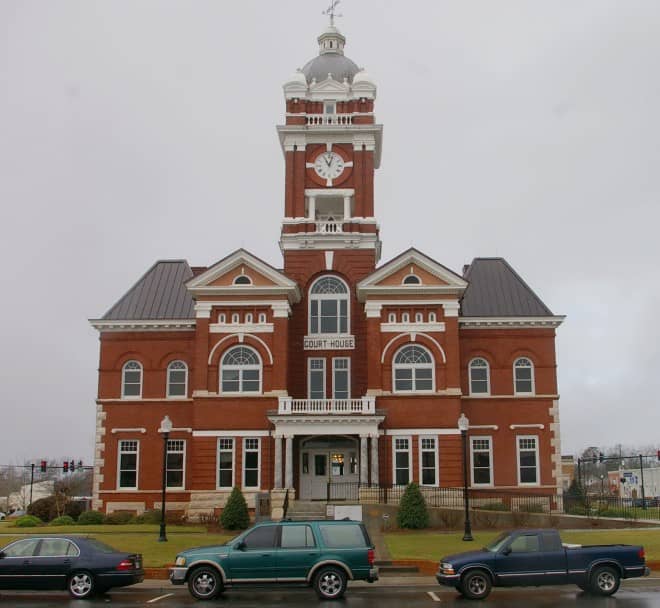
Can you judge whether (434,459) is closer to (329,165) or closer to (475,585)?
(329,165)

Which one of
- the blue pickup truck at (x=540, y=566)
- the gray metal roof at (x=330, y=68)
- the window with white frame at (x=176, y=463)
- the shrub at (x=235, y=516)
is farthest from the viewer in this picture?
the gray metal roof at (x=330, y=68)

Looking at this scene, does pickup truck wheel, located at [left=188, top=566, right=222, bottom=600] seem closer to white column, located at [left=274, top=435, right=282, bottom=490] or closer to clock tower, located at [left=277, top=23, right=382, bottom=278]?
white column, located at [left=274, top=435, right=282, bottom=490]

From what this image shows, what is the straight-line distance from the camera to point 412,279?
141ft

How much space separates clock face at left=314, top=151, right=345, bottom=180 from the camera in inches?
1859

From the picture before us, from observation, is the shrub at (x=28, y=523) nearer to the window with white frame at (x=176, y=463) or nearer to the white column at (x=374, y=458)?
the window with white frame at (x=176, y=463)

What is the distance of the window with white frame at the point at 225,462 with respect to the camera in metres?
41.4

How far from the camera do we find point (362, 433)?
40.3 meters

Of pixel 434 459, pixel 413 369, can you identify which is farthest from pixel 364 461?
pixel 413 369

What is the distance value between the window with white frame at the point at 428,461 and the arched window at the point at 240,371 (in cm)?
837

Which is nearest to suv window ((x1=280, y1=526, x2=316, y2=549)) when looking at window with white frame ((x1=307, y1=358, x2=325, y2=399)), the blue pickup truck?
the blue pickup truck

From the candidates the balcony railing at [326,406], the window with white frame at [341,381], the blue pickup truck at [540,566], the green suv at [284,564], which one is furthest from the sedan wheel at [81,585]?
the window with white frame at [341,381]

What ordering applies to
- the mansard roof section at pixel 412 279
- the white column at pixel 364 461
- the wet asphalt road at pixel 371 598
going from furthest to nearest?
the mansard roof section at pixel 412 279 → the white column at pixel 364 461 → the wet asphalt road at pixel 371 598

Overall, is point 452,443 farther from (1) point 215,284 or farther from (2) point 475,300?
(1) point 215,284

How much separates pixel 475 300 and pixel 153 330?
17232 mm
